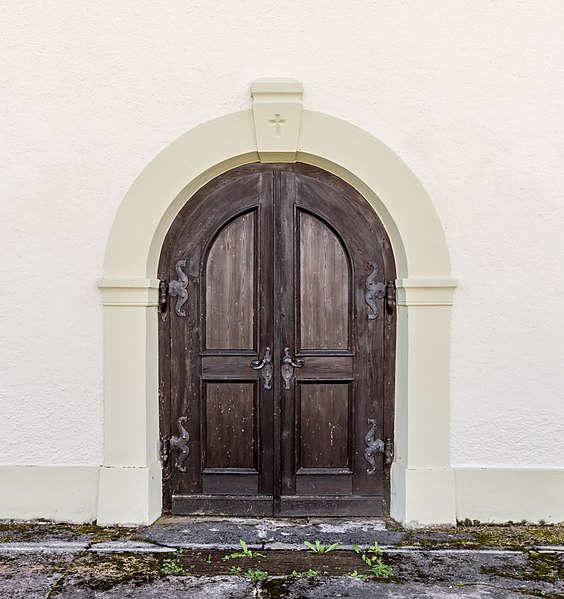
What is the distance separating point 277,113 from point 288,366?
1.63 meters

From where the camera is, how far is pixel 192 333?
15.5 ft

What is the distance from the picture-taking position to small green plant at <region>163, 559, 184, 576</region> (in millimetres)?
3863

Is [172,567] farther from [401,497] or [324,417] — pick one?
[401,497]

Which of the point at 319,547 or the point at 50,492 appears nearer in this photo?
the point at 319,547

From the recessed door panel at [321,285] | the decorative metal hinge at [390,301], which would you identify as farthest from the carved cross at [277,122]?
the decorative metal hinge at [390,301]

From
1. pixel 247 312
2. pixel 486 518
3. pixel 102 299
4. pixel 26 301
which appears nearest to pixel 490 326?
pixel 486 518

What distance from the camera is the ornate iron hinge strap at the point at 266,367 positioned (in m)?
4.70

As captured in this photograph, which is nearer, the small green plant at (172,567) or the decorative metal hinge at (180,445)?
the small green plant at (172,567)

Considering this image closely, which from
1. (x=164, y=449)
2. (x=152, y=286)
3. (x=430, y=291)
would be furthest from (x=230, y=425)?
(x=430, y=291)

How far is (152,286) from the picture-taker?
454 cm

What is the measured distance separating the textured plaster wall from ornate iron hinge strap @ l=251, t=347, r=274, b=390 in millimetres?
1020

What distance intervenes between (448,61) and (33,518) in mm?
3925

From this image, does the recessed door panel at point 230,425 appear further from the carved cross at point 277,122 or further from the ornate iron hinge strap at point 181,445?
the carved cross at point 277,122

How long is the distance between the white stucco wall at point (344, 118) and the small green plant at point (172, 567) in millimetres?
982
